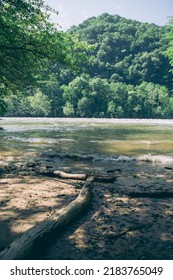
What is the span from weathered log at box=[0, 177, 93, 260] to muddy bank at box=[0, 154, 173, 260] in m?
0.21

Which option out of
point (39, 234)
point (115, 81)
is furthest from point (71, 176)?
point (115, 81)

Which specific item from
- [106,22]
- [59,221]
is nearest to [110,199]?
[59,221]

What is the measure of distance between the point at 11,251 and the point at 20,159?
11418mm

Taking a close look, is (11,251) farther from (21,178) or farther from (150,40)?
(150,40)

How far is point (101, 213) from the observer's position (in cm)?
689

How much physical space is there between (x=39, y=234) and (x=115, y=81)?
134m

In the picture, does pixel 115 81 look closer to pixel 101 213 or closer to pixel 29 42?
pixel 29 42

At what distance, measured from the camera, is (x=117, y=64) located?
139250mm

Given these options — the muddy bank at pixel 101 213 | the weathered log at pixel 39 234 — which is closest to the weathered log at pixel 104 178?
the muddy bank at pixel 101 213

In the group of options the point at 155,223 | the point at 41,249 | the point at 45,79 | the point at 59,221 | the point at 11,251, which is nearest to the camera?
the point at 11,251

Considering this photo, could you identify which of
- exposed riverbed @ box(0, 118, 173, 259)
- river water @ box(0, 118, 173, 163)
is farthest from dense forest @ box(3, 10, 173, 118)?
exposed riverbed @ box(0, 118, 173, 259)

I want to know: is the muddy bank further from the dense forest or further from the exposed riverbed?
the dense forest

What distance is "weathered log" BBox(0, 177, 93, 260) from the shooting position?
4.29 m

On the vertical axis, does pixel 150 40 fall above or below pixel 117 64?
above
